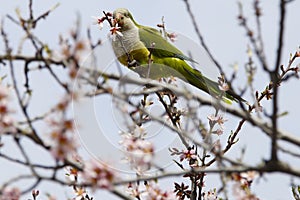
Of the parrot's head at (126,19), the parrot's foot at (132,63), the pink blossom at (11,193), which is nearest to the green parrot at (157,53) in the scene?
the parrot's head at (126,19)

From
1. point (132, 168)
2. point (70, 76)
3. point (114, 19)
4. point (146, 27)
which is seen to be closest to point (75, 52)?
point (70, 76)

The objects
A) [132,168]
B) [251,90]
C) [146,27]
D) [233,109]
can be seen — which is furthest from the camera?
[146,27]

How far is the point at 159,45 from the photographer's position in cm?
666

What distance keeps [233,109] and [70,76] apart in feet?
2.70

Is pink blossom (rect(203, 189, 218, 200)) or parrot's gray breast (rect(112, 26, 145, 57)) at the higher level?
parrot's gray breast (rect(112, 26, 145, 57))

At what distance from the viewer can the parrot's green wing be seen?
6.51 meters

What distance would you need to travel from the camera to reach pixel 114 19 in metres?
5.44

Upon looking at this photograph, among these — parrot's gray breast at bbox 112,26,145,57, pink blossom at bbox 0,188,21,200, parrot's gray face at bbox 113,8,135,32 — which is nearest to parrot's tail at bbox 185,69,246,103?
parrot's gray breast at bbox 112,26,145,57

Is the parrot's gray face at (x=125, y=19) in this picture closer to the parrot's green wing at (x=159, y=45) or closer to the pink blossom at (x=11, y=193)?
the parrot's green wing at (x=159, y=45)

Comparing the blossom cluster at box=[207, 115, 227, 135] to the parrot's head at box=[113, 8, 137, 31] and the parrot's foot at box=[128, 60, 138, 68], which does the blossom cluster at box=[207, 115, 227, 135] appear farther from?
the parrot's head at box=[113, 8, 137, 31]

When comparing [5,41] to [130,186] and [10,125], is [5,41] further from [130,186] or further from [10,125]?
[130,186]

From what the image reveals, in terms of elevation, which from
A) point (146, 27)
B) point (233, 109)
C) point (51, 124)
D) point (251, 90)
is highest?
point (146, 27)

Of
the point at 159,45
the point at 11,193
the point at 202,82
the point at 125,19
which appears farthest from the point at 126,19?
the point at 11,193

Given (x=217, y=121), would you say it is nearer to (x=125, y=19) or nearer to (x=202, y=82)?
(x=202, y=82)
